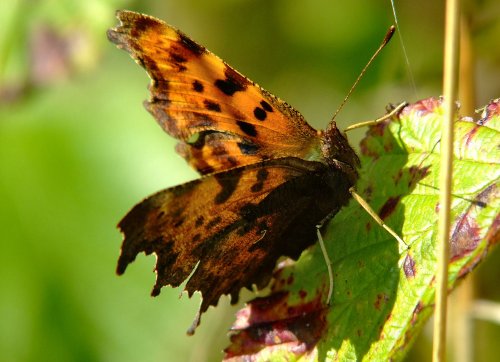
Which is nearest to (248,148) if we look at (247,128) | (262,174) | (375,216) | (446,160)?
(247,128)

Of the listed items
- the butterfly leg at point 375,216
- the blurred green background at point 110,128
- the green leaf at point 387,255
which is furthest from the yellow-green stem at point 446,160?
the blurred green background at point 110,128

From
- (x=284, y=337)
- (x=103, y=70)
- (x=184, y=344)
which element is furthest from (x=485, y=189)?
(x=103, y=70)

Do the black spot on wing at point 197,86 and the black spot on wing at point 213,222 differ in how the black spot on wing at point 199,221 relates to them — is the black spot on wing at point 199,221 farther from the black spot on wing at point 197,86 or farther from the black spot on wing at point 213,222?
the black spot on wing at point 197,86

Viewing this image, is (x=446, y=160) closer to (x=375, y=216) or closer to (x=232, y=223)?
(x=375, y=216)

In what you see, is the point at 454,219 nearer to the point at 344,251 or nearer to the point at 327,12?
the point at 344,251

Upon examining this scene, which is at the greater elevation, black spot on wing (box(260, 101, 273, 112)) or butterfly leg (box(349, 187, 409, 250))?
black spot on wing (box(260, 101, 273, 112))

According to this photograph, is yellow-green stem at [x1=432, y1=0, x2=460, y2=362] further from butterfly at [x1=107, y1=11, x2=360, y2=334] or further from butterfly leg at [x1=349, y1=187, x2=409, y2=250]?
butterfly at [x1=107, y1=11, x2=360, y2=334]

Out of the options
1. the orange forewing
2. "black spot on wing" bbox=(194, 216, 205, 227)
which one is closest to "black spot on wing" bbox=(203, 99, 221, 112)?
the orange forewing
